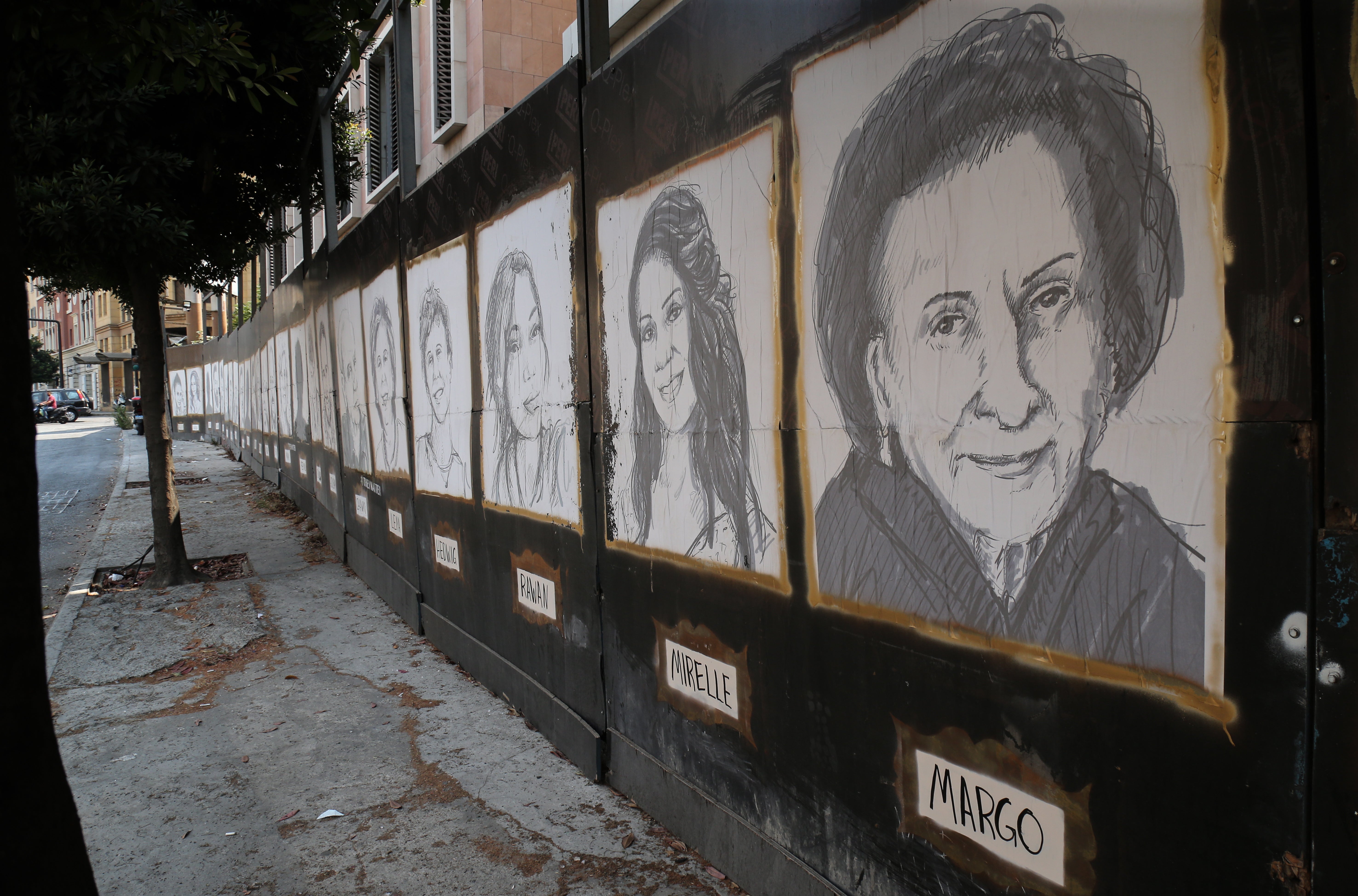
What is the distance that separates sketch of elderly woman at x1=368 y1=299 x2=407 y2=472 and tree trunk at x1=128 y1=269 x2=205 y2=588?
2385 millimetres

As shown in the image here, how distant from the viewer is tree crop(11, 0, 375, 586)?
24.1ft

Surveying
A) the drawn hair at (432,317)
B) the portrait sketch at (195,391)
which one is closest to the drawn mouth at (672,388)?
the drawn hair at (432,317)

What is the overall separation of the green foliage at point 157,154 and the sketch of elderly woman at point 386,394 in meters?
1.83

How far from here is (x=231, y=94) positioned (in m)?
3.54

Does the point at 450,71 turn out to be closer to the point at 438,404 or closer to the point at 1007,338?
the point at 438,404

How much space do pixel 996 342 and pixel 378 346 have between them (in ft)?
21.6

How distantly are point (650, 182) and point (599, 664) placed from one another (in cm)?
213

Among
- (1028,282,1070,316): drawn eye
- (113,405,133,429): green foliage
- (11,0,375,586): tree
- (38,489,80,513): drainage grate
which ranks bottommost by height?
(38,489,80,513): drainage grate

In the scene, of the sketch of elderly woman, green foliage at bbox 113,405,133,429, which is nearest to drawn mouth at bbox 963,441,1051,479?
the sketch of elderly woman

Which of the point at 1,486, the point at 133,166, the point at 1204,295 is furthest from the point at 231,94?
the point at 133,166

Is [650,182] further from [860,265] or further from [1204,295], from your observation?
[1204,295]

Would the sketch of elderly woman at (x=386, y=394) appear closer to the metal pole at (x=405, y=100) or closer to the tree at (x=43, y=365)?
the metal pole at (x=405, y=100)

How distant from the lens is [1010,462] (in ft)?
6.84

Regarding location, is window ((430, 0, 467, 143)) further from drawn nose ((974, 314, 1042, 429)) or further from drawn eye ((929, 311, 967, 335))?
drawn nose ((974, 314, 1042, 429))
